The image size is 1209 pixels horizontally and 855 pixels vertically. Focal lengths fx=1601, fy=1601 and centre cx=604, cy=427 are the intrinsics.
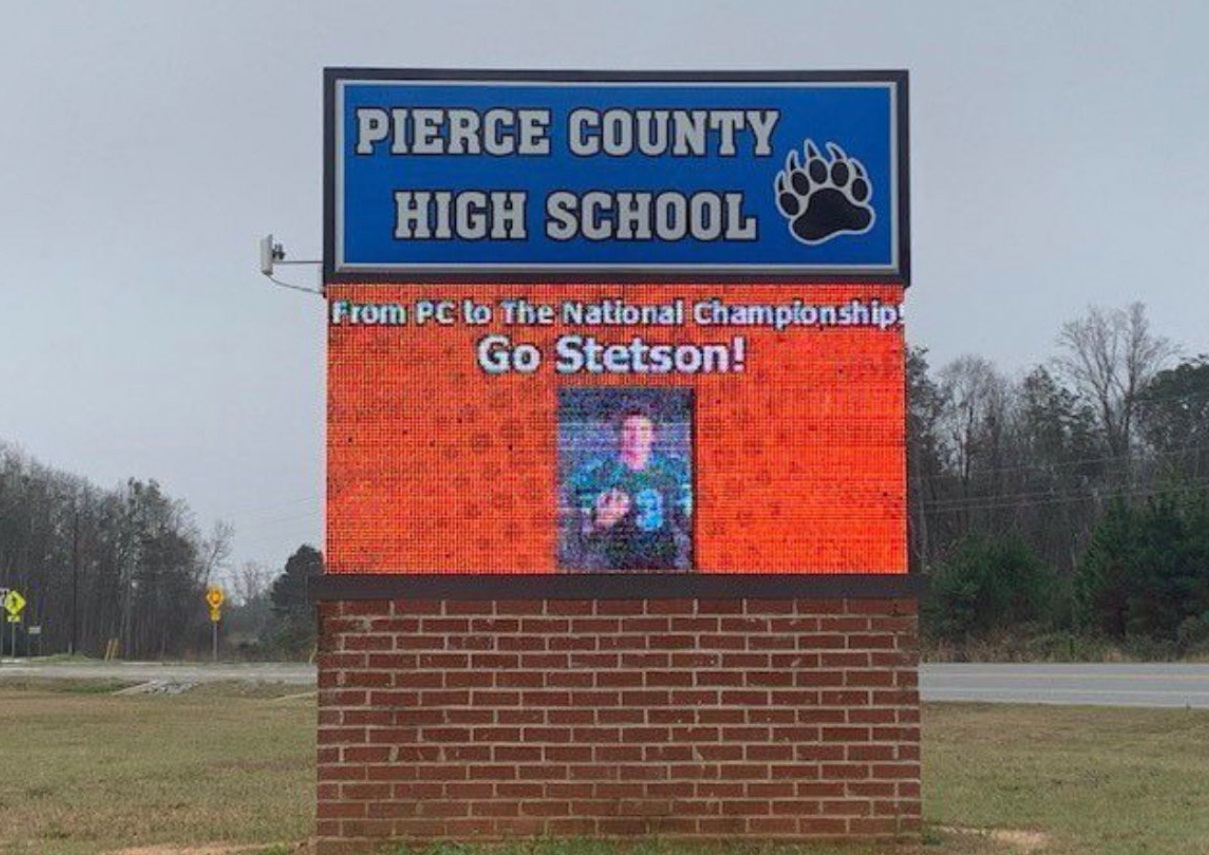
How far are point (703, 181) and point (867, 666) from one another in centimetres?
295

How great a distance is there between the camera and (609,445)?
9016mm

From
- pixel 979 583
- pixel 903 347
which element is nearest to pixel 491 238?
pixel 903 347

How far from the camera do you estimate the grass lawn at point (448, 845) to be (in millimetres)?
10625

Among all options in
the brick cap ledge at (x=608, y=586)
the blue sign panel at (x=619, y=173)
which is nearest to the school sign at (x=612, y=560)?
the brick cap ledge at (x=608, y=586)

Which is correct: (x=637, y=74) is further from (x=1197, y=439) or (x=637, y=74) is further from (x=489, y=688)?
(x=1197, y=439)

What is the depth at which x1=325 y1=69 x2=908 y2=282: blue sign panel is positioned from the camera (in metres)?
9.27

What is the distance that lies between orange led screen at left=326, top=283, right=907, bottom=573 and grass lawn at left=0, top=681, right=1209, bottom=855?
168 centimetres

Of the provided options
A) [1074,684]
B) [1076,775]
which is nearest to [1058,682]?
[1074,684]

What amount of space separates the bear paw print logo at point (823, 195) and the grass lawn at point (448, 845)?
3.55 m

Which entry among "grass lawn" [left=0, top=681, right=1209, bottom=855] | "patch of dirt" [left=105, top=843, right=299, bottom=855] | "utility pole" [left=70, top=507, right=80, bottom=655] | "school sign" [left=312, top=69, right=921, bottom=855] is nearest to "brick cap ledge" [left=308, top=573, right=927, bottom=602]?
"school sign" [left=312, top=69, right=921, bottom=855]

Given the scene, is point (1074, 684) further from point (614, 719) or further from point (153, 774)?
point (614, 719)

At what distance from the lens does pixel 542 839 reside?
8.91 meters

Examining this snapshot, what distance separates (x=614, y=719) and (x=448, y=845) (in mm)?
1152

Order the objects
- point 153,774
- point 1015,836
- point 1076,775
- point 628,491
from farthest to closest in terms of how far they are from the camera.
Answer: point 153,774 → point 1076,775 → point 1015,836 → point 628,491
